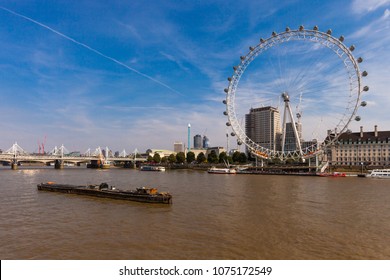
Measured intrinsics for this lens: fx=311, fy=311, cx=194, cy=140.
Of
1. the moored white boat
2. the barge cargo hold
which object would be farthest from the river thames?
the moored white boat

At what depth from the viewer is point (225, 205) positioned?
1382 inches

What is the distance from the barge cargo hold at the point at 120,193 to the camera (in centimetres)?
3634

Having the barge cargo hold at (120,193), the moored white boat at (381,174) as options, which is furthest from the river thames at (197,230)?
the moored white boat at (381,174)

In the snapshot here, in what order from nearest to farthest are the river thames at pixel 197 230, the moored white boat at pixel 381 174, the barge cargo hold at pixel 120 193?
1. the river thames at pixel 197 230
2. the barge cargo hold at pixel 120 193
3. the moored white boat at pixel 381 174

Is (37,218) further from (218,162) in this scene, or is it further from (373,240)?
(218,162)

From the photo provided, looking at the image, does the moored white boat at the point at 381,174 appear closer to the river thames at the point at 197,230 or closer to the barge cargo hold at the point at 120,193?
the river thames at the point at 197,230

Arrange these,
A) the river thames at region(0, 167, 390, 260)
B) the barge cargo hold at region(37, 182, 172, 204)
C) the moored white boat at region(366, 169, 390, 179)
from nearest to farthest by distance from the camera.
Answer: the river thames at region(0, 167, 390, 260) < the barge cargo hold at region(37, 182, 172, 204) < the moored white boat at region(366, 169, 390, 179)

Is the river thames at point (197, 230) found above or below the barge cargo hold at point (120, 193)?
below

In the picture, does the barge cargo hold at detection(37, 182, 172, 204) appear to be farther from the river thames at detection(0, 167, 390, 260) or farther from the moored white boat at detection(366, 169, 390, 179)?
the moored white boat at detection(366, 169, 390, 179)

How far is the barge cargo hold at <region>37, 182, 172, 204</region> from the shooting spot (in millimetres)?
36344

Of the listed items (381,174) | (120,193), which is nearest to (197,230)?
(120,193)

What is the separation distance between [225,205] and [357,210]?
13.7m

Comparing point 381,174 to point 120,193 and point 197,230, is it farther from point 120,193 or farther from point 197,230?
point 197,230

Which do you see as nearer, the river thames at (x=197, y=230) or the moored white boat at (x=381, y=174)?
the river thames at (x=197, y=230)
